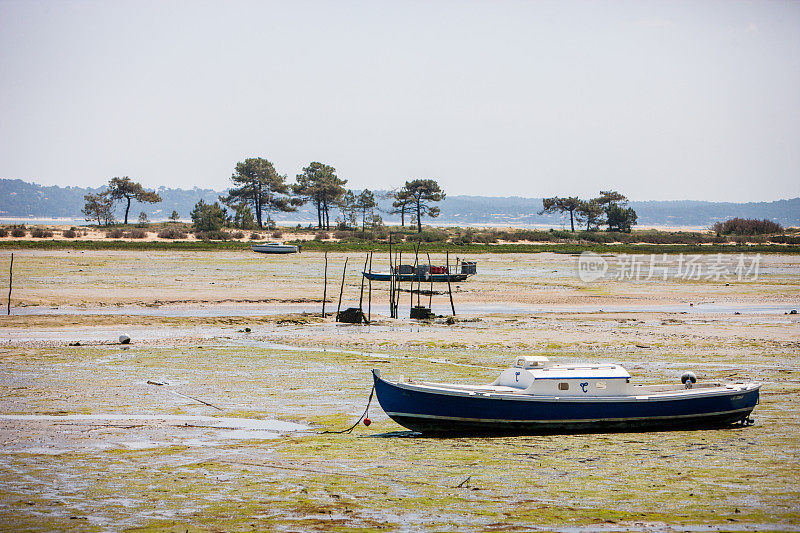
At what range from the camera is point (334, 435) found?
18703mm

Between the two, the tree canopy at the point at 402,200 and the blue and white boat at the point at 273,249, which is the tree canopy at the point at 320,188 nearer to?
the tree canopy at the point at 402,200

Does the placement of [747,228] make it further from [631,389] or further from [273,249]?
[631,389]

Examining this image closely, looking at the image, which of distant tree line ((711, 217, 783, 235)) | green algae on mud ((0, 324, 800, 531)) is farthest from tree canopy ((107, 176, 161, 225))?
green algae on mud ((0, 324, 800, 531))

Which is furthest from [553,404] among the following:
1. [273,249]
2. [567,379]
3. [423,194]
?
[423,194]

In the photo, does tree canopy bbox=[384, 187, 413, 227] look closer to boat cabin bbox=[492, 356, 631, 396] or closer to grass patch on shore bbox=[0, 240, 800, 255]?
grass patch on shore bbox=[0, 240, 800, 255]

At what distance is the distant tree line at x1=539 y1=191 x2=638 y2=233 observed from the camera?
142250mm

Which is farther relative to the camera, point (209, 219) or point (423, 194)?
point (423, 194)

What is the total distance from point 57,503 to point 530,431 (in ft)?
34.5

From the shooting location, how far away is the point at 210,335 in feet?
112

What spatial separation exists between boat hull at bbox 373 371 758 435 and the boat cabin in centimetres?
23

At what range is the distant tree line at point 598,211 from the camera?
14225cm

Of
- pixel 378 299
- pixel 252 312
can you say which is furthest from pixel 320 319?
pixel 378 299

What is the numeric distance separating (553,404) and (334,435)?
202 inches

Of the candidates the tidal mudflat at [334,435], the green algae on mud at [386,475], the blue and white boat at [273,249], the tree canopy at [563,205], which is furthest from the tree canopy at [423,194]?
the green algae on mud at [386,475]
